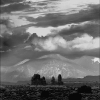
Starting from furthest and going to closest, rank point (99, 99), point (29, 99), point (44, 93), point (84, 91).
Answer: point (84, 91) < point (44, 93) < point (29, 99) < point (99, 99)

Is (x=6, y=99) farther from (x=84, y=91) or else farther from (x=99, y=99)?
(x=84, y=91)

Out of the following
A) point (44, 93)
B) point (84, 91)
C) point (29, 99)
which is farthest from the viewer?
point (84, 91)

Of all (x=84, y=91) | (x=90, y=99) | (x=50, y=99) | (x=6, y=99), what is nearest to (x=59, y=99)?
(x=50, y=99)

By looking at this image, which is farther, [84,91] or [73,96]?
[84,91]

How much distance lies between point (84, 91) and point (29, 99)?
151 ft

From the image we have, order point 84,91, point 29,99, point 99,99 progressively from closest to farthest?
point 99,99 → point 29,99 → point 84,91

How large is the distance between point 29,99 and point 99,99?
79.1 ft

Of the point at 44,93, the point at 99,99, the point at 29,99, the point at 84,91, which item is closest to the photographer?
the point at 99,99

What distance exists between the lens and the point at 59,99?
119 meters

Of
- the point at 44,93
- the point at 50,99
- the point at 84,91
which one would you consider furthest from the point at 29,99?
the point at 84,91

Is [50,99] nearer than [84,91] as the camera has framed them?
Yes

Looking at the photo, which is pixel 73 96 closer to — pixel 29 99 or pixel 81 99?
pixel 81 99

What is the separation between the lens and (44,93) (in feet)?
453

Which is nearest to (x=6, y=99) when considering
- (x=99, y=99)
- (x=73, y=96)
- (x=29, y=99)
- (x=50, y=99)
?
(x=29, y=99)
